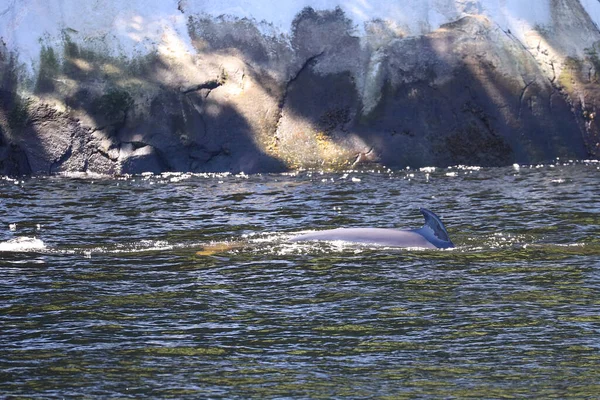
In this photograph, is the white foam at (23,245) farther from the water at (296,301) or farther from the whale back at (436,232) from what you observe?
the whale back at (436,232)

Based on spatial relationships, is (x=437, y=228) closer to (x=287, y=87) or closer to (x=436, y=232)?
(x=436, y=232)

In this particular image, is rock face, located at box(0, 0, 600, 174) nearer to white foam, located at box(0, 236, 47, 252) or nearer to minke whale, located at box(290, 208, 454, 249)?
white foam, located at box(0, 236, 47, 252)

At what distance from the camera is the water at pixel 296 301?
7109mm

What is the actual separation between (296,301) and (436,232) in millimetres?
3078

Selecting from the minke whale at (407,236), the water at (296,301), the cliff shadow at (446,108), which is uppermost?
the cliff shadow at (446,108)

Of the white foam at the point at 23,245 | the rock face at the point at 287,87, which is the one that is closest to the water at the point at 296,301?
the white foam at the point at 23,245

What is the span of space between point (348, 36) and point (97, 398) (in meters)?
18.2

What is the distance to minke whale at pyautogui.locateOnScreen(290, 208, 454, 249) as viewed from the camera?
12.0m

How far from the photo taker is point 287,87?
915 inches

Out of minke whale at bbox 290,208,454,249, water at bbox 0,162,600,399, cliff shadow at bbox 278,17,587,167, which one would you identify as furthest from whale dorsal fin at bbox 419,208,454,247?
cliff shadow at bbox 278,17,587,167

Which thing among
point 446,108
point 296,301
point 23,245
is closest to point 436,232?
point 296,301

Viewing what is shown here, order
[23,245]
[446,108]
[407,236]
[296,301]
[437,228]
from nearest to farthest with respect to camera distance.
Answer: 1. [296,301]
2. [437,228]
3. [407,236]
4. [23,245]
5. [446,108]

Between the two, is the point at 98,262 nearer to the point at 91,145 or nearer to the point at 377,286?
the point at 377,286

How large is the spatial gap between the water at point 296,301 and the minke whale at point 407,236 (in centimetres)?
19
